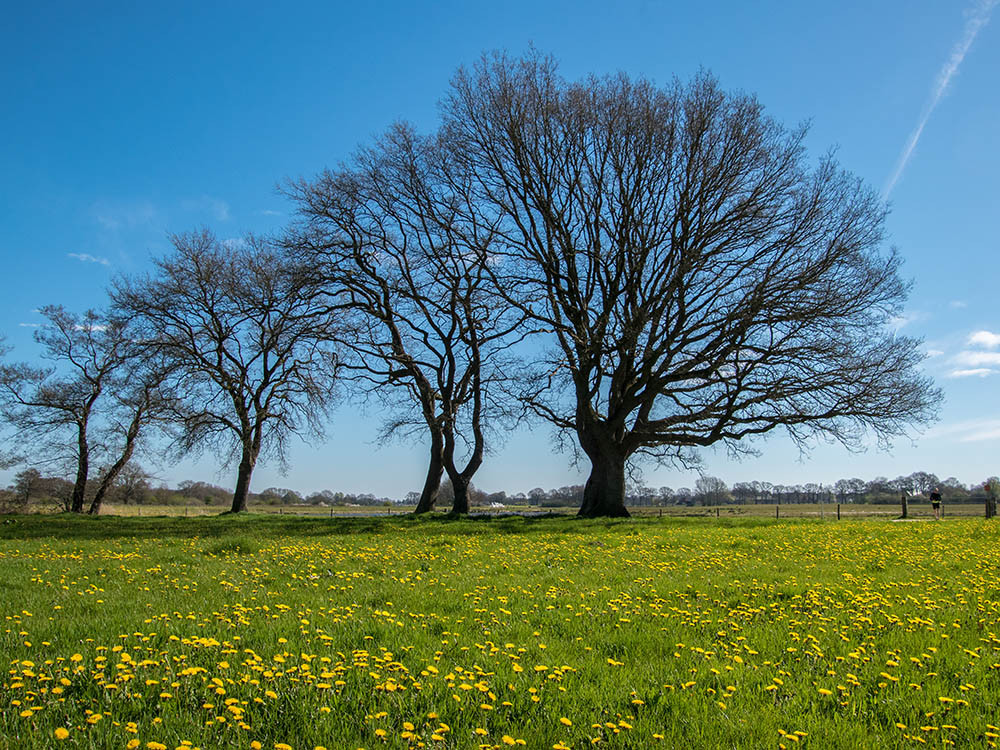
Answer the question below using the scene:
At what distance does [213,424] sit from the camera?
103 ft

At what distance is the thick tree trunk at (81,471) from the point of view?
35.7 m

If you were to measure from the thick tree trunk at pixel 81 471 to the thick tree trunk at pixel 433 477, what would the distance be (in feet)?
63.0

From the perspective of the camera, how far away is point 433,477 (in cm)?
3138

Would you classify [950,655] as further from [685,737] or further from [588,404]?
[588,404]

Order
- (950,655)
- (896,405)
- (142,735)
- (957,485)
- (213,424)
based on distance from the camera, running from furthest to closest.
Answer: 1. (957,485)
2. (213,424)
3. (896,405)
4. (950,655)
5. (142,735)

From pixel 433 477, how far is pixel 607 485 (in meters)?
8.93

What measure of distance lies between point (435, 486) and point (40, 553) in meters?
19.8

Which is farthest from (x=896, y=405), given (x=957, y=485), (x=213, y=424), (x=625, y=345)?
(x=957, y=485)

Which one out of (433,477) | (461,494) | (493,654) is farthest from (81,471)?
(493,654)

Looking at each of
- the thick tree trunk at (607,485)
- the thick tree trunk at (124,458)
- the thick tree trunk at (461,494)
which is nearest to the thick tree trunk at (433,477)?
the thick tree trunk at (461,494)

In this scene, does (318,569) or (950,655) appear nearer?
(950,655)

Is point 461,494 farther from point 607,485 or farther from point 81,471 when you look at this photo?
point 81,471

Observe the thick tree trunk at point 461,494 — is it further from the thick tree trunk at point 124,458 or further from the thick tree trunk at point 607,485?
the thick tree trunk at point 124,458

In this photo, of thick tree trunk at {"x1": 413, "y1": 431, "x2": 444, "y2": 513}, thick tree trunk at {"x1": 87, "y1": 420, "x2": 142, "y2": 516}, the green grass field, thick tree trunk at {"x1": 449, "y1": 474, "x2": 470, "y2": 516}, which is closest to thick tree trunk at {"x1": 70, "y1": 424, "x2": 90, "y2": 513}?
thick tree trunk at {"x1": 87, "y1": 420, "x2": 142, "y2": 516}
